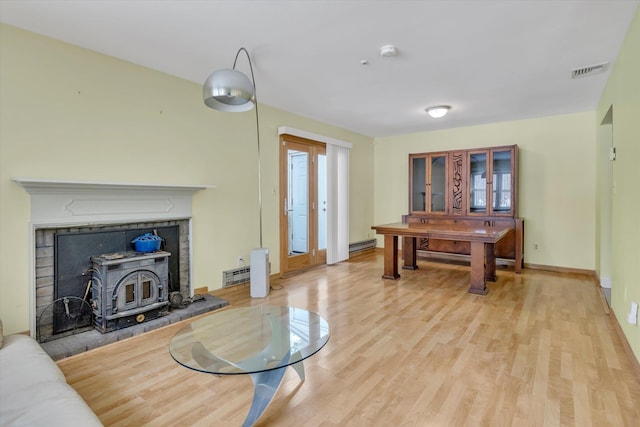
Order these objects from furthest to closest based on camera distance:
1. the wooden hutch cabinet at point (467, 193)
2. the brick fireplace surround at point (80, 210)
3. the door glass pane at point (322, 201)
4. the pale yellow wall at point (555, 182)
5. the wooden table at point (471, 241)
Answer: the door glass pane at point (322, 201), the wooden hutch cabinet at point (467, 193), the pale yellow wall at point (555, 182), the wooden table at point (471, 241), the brick fireplace surround at point (80, 210)

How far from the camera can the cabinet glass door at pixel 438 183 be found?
5.68 meters

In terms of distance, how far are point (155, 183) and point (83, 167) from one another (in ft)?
1.93

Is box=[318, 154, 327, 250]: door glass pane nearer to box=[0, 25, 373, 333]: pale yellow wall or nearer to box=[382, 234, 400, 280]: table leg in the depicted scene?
box=[0, 25, 373, 333]: pale yellow wall

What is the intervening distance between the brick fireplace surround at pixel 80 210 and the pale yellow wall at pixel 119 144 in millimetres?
70

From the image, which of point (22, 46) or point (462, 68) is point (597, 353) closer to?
point (462, 68)

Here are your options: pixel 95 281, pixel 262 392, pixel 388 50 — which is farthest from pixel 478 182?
pixel 95 281

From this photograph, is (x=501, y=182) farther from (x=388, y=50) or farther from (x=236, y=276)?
(x=236, y=276)

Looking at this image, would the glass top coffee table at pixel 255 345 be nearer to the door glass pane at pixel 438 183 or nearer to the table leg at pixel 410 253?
the table leg at pixel 410 253

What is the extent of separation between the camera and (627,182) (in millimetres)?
2510

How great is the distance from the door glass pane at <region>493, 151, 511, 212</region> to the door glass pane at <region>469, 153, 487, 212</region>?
14 cm

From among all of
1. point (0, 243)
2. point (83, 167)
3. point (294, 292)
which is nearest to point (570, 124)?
point (294, 292)

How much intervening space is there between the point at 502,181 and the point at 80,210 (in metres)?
5.41

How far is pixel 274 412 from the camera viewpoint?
1835 mm

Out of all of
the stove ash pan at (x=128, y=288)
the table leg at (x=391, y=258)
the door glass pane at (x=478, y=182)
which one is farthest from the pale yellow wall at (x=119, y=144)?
the door glass pane at (x=478, y=182)
